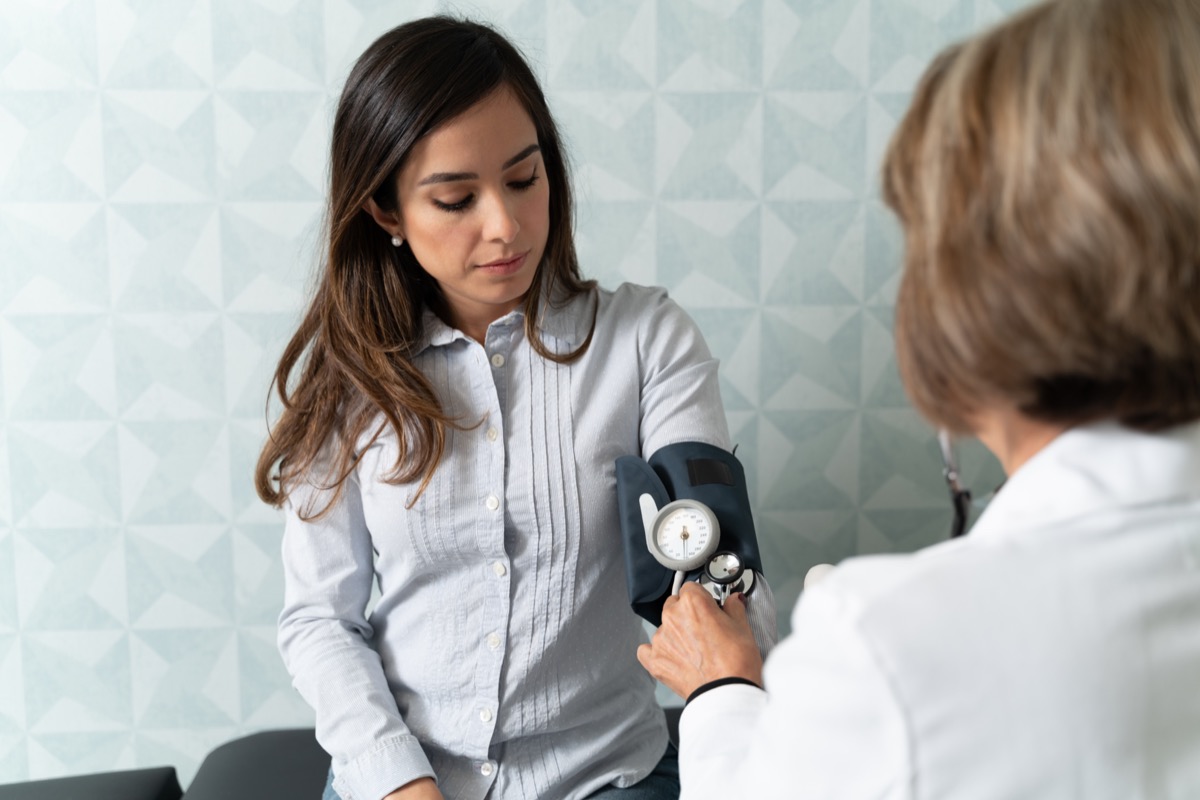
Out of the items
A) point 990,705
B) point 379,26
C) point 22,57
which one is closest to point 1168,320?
point 990,705

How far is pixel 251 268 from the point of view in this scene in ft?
6.72

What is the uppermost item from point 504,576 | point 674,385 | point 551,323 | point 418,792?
point 551,323

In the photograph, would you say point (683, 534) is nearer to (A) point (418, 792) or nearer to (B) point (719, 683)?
(B) point (719, 683)

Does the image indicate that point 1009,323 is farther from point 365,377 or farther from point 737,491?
point 365,377

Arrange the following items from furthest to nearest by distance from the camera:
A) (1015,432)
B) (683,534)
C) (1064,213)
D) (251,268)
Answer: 1. (251,268)
2. (683,534)
3. (1015,432)
4. (1064,213)

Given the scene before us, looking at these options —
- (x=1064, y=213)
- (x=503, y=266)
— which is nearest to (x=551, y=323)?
(x=503, y=266)

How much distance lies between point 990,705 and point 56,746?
2135 mm

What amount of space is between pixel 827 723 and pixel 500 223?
0.84 m

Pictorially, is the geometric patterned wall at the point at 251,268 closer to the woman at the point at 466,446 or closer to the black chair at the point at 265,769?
the black chair at the point at 265,769

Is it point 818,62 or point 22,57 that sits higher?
point 22,57

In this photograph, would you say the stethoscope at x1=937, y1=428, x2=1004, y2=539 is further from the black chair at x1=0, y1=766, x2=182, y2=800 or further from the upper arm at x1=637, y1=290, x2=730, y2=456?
the black chair at x1=0, y1=766, x2=182, y2=800

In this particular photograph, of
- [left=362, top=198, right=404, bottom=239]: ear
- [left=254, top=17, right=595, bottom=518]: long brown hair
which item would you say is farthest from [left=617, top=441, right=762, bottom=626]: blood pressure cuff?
[left=362, top=198, right=404, bottom=239]: ear

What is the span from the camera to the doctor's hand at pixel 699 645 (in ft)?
3.74

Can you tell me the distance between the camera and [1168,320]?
27.1 inches
